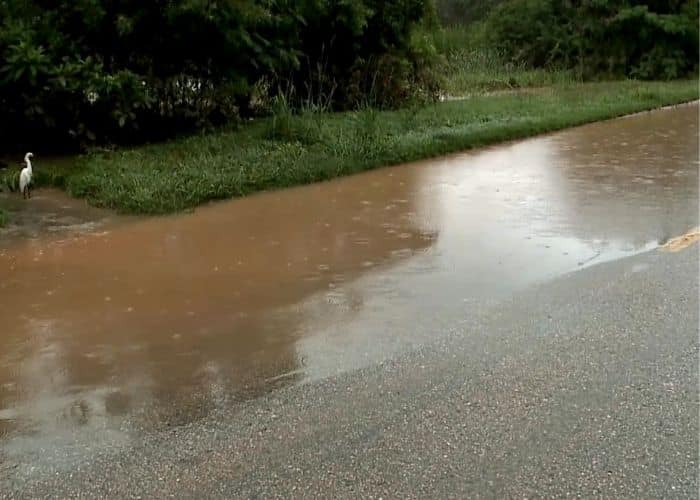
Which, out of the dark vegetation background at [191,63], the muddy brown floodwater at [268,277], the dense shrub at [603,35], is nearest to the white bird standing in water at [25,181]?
the muddy brown floodwater at [268,277]

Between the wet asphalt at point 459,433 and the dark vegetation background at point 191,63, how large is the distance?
8.53 meters

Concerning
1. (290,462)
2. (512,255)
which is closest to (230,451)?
(290,462)

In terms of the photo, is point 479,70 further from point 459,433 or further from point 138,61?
point 459,433

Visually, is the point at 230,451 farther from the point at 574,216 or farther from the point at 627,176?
the point at 627,176

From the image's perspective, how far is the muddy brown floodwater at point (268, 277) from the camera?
16.9 feet

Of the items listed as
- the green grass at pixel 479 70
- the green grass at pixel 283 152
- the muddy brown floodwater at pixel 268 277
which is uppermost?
the green grass at pixel 479 70

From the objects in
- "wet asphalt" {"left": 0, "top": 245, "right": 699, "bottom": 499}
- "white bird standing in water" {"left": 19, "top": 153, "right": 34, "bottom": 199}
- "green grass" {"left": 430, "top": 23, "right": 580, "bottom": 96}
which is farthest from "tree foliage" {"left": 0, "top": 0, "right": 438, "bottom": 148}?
"green grass" {"left": 430, "top": 23, "right": 580, "bottom": 96}

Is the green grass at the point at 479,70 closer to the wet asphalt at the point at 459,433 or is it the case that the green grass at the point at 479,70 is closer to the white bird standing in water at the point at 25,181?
the white bird standing in water at the point at 25,181

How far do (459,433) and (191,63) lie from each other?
37.0 feet

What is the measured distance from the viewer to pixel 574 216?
965cm

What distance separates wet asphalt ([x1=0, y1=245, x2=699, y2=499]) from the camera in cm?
400

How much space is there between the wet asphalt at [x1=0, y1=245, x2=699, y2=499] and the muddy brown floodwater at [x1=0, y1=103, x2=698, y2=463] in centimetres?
→ 27

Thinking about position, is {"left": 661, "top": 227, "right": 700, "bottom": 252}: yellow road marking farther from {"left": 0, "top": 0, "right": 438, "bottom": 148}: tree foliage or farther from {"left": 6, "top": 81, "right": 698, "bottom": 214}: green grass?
{"left": 0, "top": 0, "right": 438, "bottom": 148}: tree foliage

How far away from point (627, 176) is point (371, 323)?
7.23 m
